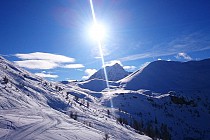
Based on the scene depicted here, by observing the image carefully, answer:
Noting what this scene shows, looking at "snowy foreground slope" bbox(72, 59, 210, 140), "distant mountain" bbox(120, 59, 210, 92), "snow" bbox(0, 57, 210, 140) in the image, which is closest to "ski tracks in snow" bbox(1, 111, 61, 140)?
"snow" bbox(0, 57, 210, 140)

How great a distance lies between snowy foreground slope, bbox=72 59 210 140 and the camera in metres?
74.5

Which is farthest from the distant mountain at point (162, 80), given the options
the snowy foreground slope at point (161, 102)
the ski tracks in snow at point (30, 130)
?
the ski tracks in snow at point (30, 130)

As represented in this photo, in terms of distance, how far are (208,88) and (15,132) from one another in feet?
619

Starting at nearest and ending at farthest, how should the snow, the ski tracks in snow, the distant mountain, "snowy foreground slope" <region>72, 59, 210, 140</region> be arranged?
the ski tracks in snow
the snow
"snowy foreground slope" <region>72, 59, 210, 140</region>
the distant mountain

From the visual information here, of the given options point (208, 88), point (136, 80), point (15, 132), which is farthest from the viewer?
point (208, 88)

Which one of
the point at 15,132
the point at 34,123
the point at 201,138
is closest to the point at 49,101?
the point at 34,123

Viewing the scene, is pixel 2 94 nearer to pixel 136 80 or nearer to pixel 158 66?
pixel 136 80

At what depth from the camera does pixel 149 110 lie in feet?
292

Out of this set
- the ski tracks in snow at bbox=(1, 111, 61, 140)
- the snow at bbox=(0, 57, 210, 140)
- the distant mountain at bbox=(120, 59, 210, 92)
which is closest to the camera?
the ski tracks in snow at bbox=(1, 111, 61, 140)

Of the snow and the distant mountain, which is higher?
the distant mountain

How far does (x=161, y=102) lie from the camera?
11281 cm

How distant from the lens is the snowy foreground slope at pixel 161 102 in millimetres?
74500

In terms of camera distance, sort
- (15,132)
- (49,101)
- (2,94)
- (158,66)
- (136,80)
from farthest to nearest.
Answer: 1. (158,66)
2. (136,80)
3. (49,101)
4. (2,94)
5. (15,132)

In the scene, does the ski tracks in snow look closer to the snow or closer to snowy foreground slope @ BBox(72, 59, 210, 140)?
the snow
